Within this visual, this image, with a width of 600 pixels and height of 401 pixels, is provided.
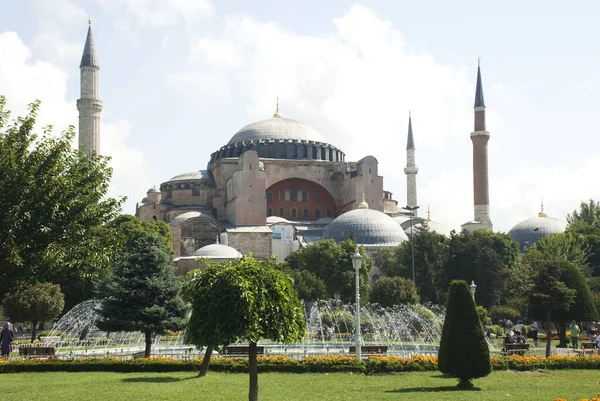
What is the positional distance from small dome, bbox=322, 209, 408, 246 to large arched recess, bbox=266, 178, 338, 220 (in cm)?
589

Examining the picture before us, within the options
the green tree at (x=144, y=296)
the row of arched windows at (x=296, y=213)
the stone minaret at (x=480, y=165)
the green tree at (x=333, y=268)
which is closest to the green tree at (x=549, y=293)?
the green tree at (x=144, y=296)

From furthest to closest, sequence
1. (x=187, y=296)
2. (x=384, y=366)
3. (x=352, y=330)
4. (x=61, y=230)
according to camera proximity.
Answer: (x=352, y=330) → (x=384, y=366) → (x=61, y=230) → (x=187, y=296)

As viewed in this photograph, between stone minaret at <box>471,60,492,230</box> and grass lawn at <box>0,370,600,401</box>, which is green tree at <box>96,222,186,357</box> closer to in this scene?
grass lawn at <box>0,370,600,401</box>

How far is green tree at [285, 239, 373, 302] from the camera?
1497 inches

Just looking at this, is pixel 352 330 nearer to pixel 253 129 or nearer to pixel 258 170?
pixel 258 170

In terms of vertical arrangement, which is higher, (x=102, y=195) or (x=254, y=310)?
(x=102, y=195)

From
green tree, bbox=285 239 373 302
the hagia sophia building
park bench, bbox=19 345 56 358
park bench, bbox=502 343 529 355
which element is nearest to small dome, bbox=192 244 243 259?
the hagia sophia building

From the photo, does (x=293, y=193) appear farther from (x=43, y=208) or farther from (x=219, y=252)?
(x=43, y=208)

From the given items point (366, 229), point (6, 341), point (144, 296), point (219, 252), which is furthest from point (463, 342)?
point (366, 229)

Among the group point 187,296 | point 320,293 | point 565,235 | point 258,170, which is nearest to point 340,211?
point 258,170

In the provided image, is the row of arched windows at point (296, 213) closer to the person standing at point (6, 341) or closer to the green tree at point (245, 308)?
the person standing at point (6, 341)

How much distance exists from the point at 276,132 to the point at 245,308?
49391 millimetres

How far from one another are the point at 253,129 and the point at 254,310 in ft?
165

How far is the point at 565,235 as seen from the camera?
148 ft
